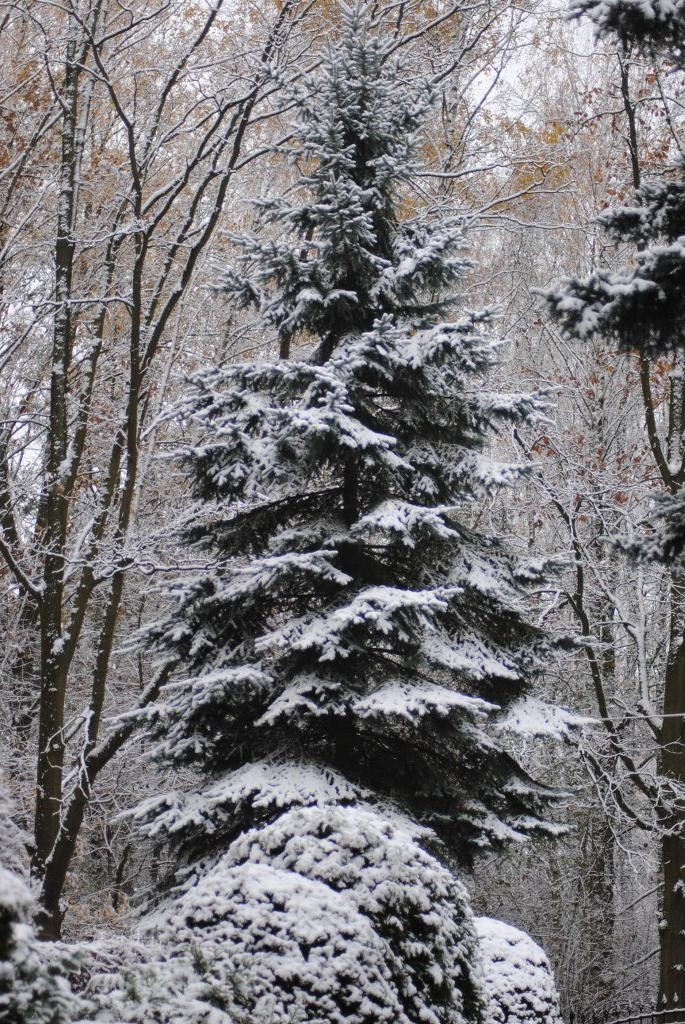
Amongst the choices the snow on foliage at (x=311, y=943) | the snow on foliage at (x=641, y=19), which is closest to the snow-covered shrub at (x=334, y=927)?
the snow on foliage at (x=311, y=943)

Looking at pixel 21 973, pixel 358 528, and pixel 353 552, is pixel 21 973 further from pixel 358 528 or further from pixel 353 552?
pixel 353 552

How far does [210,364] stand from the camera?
1060cm

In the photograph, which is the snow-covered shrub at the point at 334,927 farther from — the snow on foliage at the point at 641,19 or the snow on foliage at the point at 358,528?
the snow on foliage at the point at 641,19

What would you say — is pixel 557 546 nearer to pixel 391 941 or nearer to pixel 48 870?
pixel 48 870

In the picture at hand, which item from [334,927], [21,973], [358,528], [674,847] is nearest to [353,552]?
[358,528]

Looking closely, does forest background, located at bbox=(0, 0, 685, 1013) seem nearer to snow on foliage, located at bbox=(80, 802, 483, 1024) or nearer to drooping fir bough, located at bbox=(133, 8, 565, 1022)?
drooping fir bough, located at bbox=(133, 8, 565, 1022)

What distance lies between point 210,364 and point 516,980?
7721mm

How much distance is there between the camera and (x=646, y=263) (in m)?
3.74

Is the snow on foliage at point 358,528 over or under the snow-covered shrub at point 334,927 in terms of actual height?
over

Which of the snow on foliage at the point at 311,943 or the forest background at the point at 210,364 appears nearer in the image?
the snow on foliage at the point at 311,943

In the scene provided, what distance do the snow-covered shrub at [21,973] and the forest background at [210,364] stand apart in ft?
16.3

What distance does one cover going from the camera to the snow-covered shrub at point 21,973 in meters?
1.45

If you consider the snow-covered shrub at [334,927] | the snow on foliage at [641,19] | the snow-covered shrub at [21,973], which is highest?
the snow on foliage at [641,19]

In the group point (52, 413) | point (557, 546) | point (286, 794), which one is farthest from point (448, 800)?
point (557, 546)
